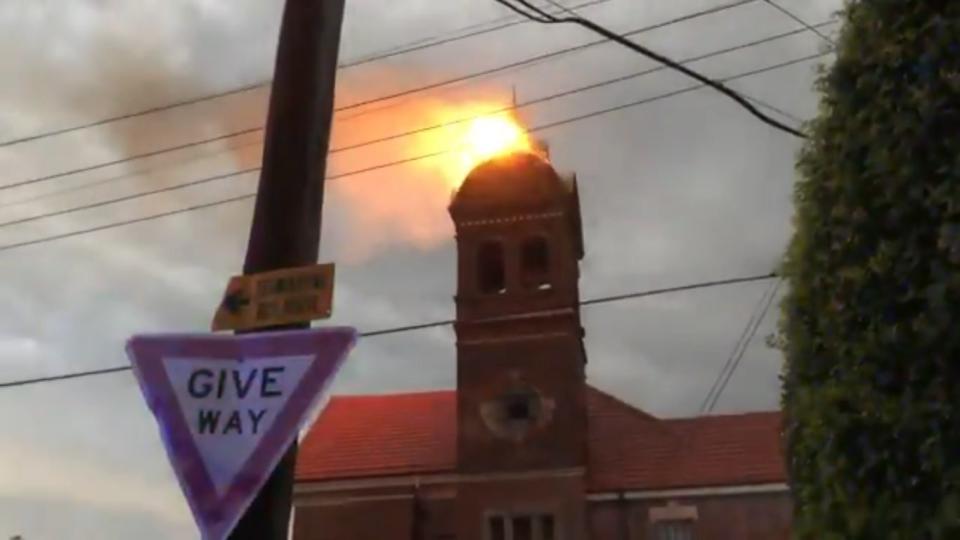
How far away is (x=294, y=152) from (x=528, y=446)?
2980cm

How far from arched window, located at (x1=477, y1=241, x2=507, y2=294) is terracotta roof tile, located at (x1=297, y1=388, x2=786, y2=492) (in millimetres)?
5338

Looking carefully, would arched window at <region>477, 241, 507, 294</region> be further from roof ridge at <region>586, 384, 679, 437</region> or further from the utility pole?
the utility pole

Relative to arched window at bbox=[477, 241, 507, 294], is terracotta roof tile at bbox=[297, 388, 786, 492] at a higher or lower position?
lower

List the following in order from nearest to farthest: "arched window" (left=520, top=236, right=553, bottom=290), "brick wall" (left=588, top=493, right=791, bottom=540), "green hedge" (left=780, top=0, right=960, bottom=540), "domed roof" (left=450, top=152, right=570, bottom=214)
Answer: "green hedge" (left=780, top=0, right=960, bottom=540) < "brick wall" (left=588, top=493, right=791, bottom=540) < "arched window" (left=520, top=236, right=553, bottom=290) < "domed roof" (left=450, top=152, right=570, bottom=214)

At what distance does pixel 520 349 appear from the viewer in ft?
118

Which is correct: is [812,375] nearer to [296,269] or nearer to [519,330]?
[296,269]

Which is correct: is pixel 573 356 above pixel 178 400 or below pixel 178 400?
above

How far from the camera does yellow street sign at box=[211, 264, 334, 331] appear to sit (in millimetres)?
5090

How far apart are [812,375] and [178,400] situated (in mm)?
3079

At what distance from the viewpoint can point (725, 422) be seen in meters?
38.2

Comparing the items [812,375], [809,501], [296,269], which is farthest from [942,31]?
[296,269]

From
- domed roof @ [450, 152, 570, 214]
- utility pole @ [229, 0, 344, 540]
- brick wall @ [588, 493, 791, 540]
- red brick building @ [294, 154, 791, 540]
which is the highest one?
domed roof @ [450, 152, 570, 214]

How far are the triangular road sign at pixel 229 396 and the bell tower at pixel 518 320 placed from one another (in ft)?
98.7

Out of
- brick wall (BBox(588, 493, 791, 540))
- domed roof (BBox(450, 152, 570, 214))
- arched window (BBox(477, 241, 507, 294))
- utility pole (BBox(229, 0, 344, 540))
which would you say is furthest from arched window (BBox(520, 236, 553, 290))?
utility pole (BBox(229, 0, 344, 540))
